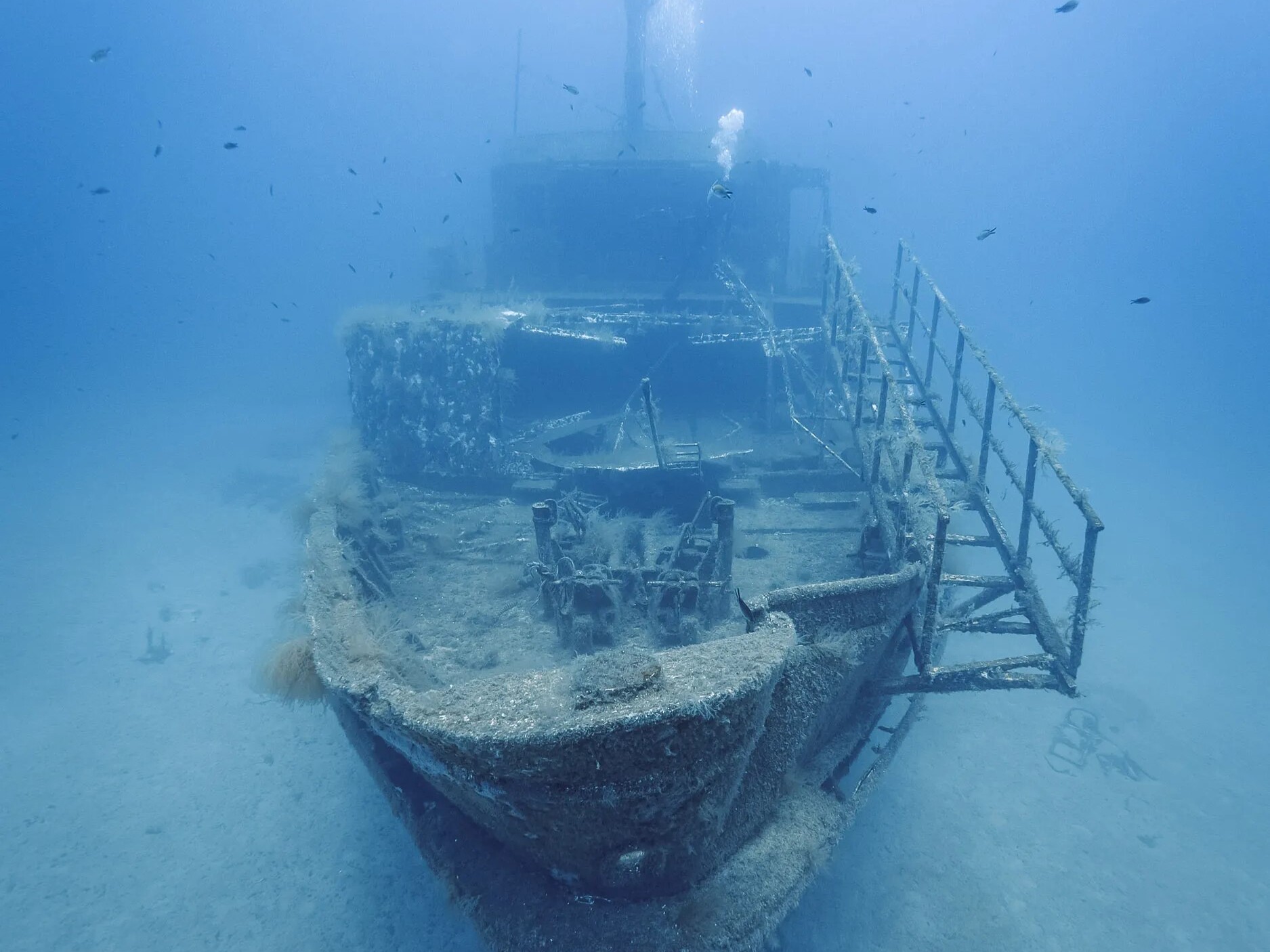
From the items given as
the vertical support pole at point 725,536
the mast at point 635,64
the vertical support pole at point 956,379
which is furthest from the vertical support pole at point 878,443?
the mast at point 635,64

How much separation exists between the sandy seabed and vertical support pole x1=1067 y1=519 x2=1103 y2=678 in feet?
10.8

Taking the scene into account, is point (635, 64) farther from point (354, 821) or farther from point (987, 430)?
point (354, 821)

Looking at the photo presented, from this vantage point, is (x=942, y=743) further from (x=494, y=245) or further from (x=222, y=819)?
(x=494, y=245)

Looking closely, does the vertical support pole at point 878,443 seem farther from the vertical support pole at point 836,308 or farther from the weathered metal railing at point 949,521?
the vertical support pole at point 836,308

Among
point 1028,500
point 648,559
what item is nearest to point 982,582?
point 1028,500

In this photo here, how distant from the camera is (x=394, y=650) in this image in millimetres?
4762

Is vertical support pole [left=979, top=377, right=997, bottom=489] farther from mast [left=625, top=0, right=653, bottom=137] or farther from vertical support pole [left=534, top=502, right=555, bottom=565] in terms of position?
Result: mast [left=625, top=0, right=653, bottom=137]

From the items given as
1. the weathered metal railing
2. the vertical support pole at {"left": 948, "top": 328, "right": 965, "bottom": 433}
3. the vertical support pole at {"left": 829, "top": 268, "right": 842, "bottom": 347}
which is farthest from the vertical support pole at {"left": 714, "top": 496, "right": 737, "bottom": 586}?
the vertical support pole at {"left": 829, "top": 268, "right": 842, "bottom": 347}

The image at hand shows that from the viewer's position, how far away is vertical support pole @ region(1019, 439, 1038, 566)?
16.8 feet

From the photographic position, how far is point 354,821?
22.3 feet

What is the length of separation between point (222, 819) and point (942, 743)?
9.36 metres

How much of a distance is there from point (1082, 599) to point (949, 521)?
1088mm

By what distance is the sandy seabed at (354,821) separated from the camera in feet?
19.4

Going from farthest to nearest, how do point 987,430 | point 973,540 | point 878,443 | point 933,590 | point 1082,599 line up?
point 878,443, point 987,430, point 973,540, point 1082,599, point 933,590
